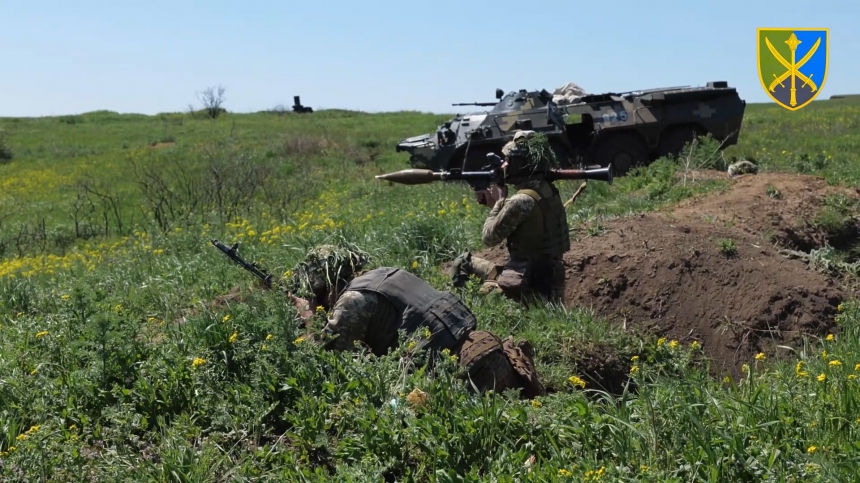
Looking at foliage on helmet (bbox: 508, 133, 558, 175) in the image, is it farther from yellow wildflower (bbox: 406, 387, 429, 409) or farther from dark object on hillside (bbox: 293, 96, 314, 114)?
dark object on hillside (bbox: 293, 96, 314, 114)

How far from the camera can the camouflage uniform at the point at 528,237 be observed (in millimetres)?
6781

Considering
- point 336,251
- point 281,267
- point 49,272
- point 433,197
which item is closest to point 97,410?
point 336,251

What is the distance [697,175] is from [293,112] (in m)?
31.3

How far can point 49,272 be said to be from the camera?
420 inches

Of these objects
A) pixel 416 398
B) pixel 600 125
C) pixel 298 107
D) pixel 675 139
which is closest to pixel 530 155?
pixel 416 398

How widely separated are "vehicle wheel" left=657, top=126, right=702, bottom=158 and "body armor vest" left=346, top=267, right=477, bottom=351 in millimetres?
10988

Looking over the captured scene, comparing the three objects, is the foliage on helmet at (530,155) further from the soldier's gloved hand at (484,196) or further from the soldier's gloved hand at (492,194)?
the soldier's gloved hand at (484,196)

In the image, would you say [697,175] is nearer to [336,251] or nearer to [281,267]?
[281,267]

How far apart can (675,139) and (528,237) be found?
9.26 meters

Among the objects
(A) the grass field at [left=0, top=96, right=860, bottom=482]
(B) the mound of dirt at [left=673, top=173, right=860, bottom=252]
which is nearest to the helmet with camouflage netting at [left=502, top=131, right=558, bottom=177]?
(A) the grass field at [left=0, top=96, right=860, bottom=482]

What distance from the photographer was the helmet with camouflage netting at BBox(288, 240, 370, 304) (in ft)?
18.4

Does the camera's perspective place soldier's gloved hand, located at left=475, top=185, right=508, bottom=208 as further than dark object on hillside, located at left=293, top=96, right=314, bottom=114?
No

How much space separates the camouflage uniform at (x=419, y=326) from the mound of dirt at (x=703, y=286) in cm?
209

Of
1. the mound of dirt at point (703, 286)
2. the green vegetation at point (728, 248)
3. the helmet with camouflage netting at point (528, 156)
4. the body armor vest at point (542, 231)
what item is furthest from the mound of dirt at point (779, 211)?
the helmet with camouflage netting at point (528, 156)
